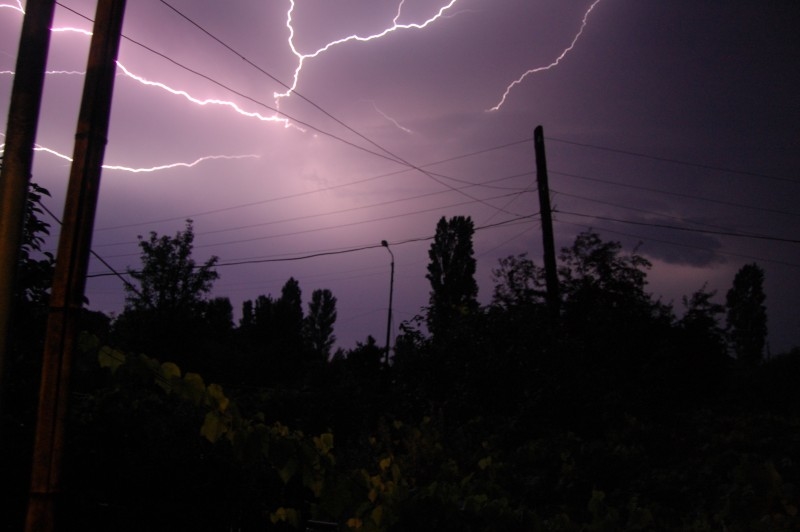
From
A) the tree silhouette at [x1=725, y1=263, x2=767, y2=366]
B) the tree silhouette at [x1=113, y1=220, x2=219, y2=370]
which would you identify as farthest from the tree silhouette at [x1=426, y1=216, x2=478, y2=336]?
the tree silhouette at [x1=725, y1=263, x2=767, y2=366]

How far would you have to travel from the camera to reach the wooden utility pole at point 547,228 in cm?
1462

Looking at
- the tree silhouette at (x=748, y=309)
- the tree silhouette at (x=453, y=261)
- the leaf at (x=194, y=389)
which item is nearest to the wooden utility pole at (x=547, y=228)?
the leaf at (x=194, y=389)

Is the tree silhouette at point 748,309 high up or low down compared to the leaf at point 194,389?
up

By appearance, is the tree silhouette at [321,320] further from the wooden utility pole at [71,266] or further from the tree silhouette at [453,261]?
the wooden utility pole at [71,266]

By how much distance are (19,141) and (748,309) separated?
228ft

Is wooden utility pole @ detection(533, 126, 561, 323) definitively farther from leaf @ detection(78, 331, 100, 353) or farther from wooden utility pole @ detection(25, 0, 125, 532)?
leaf @ detection(78, 331, 100, 353)

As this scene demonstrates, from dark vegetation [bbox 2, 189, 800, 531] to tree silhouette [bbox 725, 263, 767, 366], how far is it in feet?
165

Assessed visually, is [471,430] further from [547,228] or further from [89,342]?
[89,342]

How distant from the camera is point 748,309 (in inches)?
2450

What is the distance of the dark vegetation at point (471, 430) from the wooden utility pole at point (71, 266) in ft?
0.96

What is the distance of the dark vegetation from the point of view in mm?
2734

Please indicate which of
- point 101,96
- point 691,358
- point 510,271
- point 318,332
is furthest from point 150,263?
point 101,96

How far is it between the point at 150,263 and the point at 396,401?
3903cm

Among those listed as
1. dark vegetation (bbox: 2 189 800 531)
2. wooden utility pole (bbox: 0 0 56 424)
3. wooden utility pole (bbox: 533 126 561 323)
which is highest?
wooden utility pole (bbox: 533 126 561 323)
